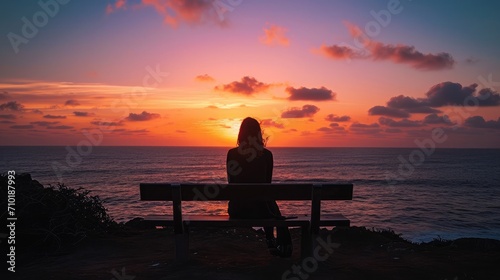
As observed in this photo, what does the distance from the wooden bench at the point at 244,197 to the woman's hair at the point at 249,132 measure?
2.68 ft

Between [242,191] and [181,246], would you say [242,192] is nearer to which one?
[242,191]

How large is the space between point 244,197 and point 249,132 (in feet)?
3.41

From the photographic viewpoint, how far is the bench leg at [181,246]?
19.2 feet

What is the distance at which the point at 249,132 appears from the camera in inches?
234

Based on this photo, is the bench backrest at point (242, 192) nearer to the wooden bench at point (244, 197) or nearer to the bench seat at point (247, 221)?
the wooden bench at point (244, 197)

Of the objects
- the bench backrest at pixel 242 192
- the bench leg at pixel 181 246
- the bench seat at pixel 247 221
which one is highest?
the bench backrest at pixel 242 192

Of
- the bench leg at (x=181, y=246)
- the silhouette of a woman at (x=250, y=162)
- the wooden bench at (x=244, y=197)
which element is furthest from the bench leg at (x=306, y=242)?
the bench leg at (x=181, y=246)

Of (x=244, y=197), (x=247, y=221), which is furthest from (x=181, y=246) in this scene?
(x=244, y=197)

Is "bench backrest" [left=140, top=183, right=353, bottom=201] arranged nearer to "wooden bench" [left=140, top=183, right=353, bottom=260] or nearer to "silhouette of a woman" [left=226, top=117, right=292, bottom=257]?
"wooden bench" [left=140, top=183, right=353, bottom=260]

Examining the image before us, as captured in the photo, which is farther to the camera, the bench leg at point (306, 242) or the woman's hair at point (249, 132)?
the woman's hair at point (249, 132)

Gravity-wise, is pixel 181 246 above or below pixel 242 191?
below

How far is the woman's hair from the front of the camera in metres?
5.94

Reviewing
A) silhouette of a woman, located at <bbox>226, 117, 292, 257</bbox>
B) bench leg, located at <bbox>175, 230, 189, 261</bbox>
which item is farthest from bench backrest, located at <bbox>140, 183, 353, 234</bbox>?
silhouette of a woman, located at <bbox>226, 117, 292, 257</bbox>

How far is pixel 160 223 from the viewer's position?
5.91 m
